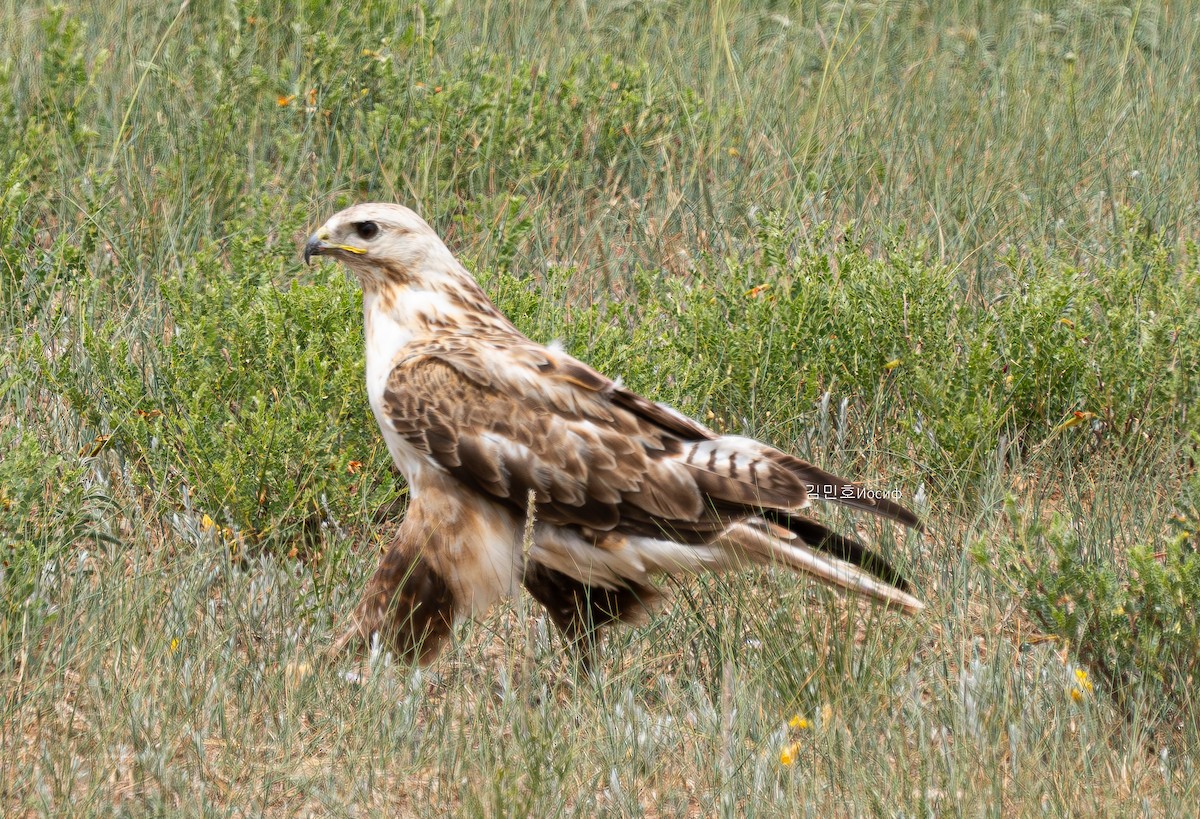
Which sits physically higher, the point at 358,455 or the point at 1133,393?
the point at 1133,393

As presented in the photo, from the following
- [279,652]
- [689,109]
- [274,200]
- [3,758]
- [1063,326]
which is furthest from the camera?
[689,109]

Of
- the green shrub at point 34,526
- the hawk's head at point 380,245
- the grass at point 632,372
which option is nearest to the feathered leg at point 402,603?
the grass at point 632,372

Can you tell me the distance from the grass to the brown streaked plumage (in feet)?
0.53

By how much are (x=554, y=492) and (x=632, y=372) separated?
1.16 meters

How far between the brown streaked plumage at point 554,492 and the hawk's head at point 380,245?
12.1 inches

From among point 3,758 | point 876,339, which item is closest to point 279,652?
point 3,758

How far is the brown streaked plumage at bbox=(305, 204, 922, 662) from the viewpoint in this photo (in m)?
4.06

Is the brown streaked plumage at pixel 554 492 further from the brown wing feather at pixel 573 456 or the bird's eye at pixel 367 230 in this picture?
the bird's eye at pixel 367 230

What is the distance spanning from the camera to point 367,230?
4543 mm

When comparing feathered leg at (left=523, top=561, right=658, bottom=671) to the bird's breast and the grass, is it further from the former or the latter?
the bird's breast

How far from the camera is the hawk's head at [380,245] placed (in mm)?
4520

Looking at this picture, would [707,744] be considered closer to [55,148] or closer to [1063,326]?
[1063,326]

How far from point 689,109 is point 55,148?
2.84 m

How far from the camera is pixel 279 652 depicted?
3.96m
